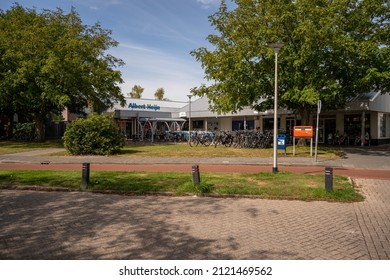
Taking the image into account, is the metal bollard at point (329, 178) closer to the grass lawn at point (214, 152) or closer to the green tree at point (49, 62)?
the grass lawn at point (214, 152)

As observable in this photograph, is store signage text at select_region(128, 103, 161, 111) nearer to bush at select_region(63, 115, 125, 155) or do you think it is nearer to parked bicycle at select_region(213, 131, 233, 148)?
parked bicycle at select_region(213, 131, 233, 148)

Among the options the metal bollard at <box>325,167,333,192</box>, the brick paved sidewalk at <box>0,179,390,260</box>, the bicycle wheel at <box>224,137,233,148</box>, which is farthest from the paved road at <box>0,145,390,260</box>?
the bicycle wheel at <box>224,137,233,148</box>

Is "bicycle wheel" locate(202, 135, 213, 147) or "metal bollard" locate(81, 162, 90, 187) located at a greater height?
"bicycle wheel" locate(202, 135, 213, 147)

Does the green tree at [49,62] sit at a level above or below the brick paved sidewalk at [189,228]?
above

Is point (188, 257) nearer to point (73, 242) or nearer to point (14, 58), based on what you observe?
point (73, 242)

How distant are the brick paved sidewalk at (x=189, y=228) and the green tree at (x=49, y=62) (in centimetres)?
1880

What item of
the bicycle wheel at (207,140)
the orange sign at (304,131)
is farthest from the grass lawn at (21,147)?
the orange sign at (304,131)

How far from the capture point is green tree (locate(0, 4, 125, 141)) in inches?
977

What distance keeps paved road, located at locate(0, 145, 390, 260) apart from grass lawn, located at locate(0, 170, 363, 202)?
1.56 ft

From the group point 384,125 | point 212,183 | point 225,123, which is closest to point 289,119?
point 225,123

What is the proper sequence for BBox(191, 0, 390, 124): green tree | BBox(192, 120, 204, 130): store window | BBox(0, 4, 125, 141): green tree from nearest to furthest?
BBox(191, 0, 390, 124): green tree
BBox(0, 4, 125, 141): green tree
BBox(192, 120, 204, 130): store window

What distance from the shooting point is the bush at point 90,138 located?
19.0 m
